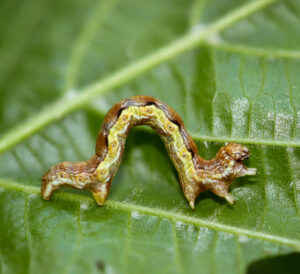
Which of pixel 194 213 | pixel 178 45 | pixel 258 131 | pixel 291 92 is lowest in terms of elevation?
pixel 194 213

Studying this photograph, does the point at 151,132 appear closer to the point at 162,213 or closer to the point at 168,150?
the point at 168,150

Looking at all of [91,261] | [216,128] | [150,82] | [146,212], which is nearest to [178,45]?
[150,82]

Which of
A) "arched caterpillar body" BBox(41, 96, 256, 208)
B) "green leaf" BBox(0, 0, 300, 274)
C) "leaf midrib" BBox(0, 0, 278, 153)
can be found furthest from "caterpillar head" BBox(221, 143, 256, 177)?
"leaf midrib" BBox(0, 0, 278, 153)

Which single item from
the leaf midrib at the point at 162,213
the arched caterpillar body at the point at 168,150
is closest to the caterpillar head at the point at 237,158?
the arched caterpillar body at the point at 168,150

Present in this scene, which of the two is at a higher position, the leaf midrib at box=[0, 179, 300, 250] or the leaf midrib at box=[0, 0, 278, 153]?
the leaf midrib at box=[0, 0, 278, 153]

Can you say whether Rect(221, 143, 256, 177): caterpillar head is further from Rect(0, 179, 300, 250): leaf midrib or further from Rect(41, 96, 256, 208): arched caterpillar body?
Rect(0, 179, 300, 250): leaf midrib

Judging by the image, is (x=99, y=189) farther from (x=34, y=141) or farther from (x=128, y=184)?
(x=34, y=141)
